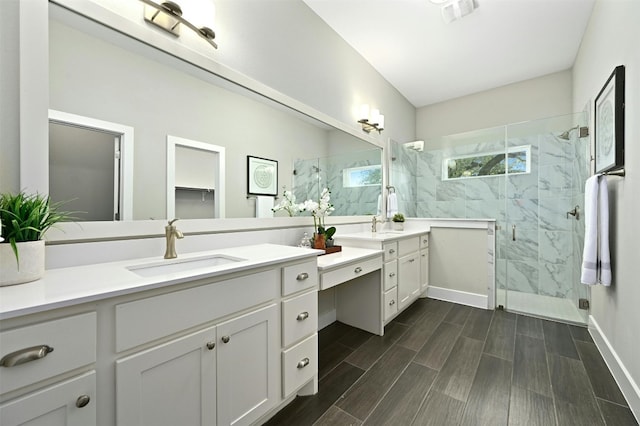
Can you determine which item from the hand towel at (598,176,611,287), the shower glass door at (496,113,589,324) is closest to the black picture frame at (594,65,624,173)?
the hand towel at (598,176,611,287)

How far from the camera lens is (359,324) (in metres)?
2.35

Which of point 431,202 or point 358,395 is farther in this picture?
point 431,202

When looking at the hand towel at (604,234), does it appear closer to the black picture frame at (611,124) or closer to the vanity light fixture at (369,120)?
the black picture frame at (611,124)

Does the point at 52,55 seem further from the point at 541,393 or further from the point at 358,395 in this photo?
the point at 541,393

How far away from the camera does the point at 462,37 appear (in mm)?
2572

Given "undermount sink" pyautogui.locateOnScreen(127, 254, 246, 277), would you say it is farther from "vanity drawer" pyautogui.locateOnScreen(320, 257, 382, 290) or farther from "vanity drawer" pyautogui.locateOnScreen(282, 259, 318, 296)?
"vanity drawer" pyautogui.locateOnScreen(320, 257, 382, 290)

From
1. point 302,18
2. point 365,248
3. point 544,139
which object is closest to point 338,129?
point 302,18

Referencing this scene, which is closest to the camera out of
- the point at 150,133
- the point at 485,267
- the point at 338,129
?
the point at 150,133

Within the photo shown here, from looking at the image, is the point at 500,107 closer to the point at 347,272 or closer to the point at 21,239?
the point at 347,272

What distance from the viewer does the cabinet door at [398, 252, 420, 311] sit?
8.27ft

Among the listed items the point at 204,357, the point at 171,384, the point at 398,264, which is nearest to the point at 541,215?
the point at 398,264

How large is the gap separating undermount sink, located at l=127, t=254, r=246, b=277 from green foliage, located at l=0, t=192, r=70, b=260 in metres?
0.31

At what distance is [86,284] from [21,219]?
31 cm

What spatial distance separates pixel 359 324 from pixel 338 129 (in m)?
1.81
